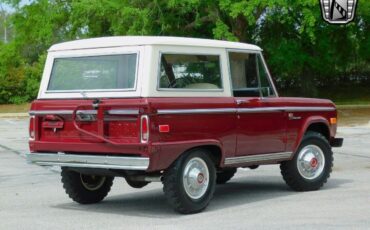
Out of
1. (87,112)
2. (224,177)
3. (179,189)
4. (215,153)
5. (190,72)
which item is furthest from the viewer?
(224,177)

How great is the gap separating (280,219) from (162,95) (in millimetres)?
1942

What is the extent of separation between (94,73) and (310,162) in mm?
3475

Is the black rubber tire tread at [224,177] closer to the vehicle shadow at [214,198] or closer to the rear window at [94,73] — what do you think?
the vehicle shadow at [214,198]

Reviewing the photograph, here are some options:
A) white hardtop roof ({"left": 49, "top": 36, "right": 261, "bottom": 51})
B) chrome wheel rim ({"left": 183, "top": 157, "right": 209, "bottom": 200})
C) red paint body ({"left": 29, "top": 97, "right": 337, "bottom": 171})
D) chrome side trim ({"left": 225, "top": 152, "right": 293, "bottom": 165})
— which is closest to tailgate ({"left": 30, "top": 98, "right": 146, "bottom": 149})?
red paint body ({"left": 29, "top": 97, "right": 337, "bottom": 171})

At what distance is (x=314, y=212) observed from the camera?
8391mm

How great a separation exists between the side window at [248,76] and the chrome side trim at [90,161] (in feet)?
6.25

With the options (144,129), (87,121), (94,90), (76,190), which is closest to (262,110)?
(144,129)

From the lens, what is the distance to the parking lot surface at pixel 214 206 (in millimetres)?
7840

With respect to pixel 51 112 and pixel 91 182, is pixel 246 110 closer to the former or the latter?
pixel 91 182

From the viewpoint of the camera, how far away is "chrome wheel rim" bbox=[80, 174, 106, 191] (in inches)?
374

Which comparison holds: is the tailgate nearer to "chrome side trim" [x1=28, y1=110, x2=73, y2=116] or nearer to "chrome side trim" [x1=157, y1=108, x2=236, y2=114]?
"chrome side trim" [x1=28, y1=110, x2=73, y2=116]

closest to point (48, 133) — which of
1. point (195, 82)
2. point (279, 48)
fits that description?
point (195, 82)

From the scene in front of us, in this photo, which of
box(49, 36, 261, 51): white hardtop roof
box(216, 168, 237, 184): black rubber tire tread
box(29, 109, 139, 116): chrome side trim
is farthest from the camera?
box(216, 168, 237, 184): black rubber tire tread

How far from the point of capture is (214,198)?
9.75 meters
